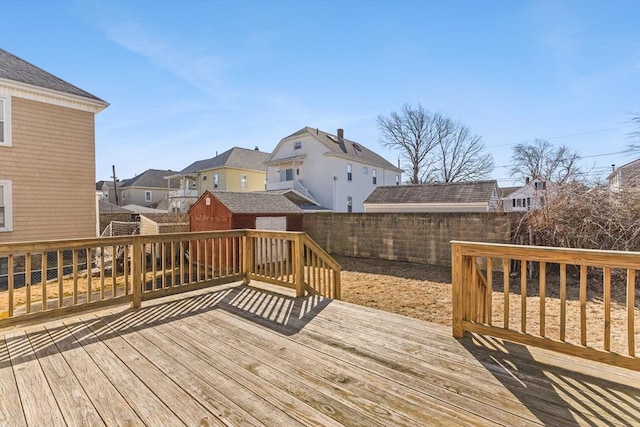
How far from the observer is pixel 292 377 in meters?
2.37

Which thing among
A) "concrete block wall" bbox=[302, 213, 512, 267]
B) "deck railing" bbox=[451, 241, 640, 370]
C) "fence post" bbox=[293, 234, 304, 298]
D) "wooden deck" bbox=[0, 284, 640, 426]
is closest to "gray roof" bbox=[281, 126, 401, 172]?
"concrete block wall" bbox=[302, 213, 512, 267]

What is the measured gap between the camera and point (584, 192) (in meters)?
7.54

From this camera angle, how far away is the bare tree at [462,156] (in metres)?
28.9

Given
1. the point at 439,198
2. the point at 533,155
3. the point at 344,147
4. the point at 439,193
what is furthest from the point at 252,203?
the point at 533,155

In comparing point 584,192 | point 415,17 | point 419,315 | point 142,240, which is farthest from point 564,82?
point 142,240

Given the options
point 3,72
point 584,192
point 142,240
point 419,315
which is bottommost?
point 419,315

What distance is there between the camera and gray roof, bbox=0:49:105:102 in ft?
28.9

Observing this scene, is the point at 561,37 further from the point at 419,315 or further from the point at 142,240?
the point at 142,240

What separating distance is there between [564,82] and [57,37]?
1710 centimetres

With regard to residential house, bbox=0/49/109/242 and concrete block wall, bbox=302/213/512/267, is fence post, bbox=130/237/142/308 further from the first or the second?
concrete block wall, bbox=302/213/512/267

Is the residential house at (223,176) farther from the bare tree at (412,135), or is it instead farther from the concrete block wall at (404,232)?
the concrete block wall at (404,232)

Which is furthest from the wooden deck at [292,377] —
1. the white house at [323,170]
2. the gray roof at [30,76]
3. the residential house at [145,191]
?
the residential house at [145,191]

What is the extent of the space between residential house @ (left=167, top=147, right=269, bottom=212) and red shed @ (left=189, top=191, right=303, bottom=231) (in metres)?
14.0

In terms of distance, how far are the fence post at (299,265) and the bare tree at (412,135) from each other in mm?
26482
